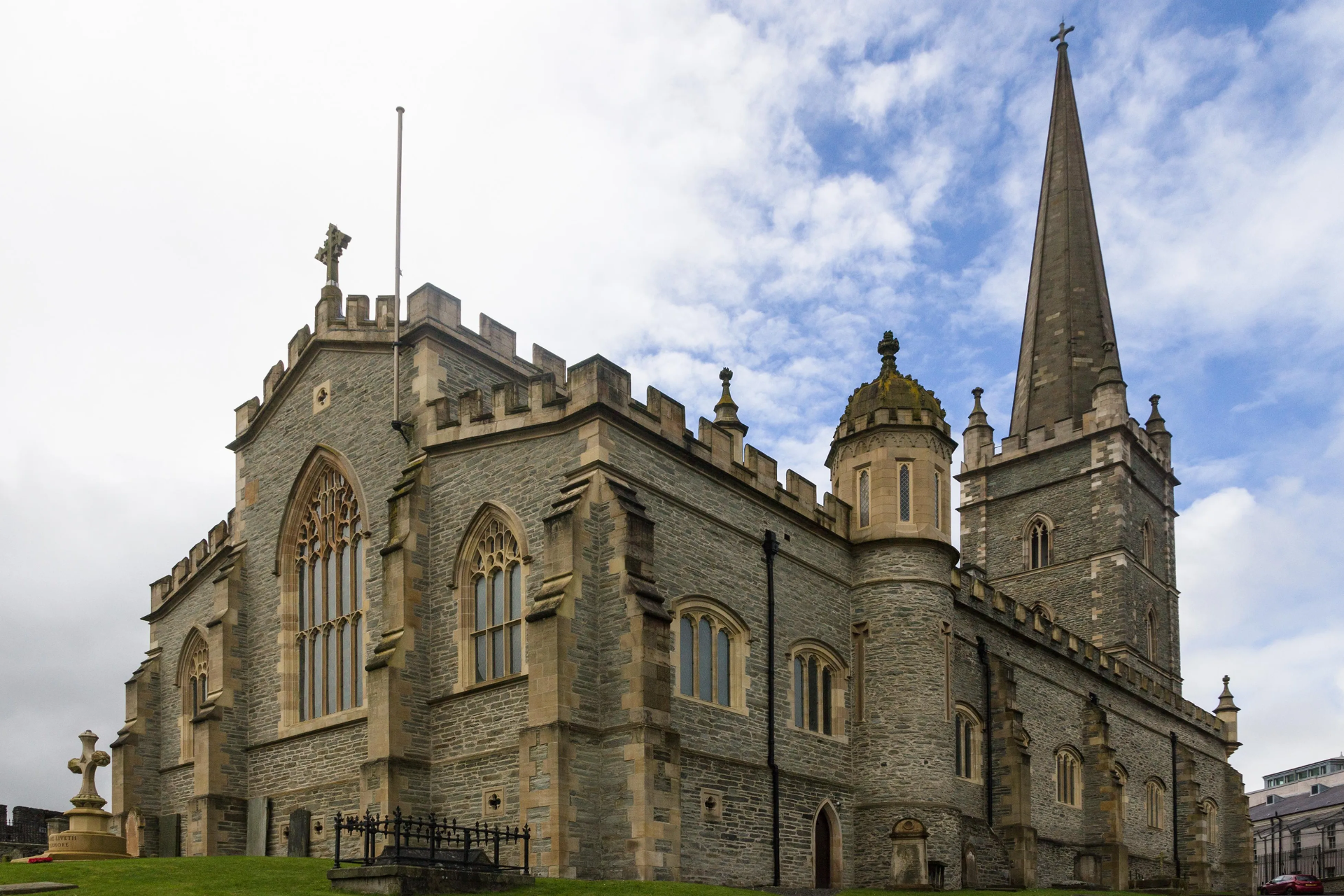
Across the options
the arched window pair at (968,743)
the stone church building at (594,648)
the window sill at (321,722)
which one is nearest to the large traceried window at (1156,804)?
the stone church building at (594,648)

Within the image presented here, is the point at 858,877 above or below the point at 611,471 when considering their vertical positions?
below

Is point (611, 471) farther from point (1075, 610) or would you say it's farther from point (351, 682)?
point (1075, 610)

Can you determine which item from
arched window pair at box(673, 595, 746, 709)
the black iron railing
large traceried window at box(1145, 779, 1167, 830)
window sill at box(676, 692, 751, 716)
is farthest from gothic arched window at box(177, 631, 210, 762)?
large traceried window at box(1145, 779, 1167, 830)

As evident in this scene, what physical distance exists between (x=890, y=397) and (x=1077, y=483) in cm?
2395

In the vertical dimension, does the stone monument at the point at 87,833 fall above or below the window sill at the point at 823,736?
below

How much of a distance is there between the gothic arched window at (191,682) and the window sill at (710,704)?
1499cm

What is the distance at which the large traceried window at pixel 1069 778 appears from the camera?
37.6 meters

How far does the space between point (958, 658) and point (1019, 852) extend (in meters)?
5.32

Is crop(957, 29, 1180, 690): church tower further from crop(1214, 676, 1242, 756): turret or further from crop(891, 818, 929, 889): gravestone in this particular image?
crop(891, 818, 929, 889): gravestone

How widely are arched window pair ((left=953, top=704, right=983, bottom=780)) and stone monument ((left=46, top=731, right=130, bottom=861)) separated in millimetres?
19428

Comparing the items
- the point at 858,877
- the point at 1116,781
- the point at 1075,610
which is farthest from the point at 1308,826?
the point at 858,877

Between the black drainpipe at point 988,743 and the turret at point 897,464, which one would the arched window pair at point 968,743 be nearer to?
the black drainpipe at point 988,743

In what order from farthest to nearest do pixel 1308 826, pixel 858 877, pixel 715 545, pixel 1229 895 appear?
pixel 1308 826, pixel 1229 895, pixel 858 877, pixel 715 545

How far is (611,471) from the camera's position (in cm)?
2323
